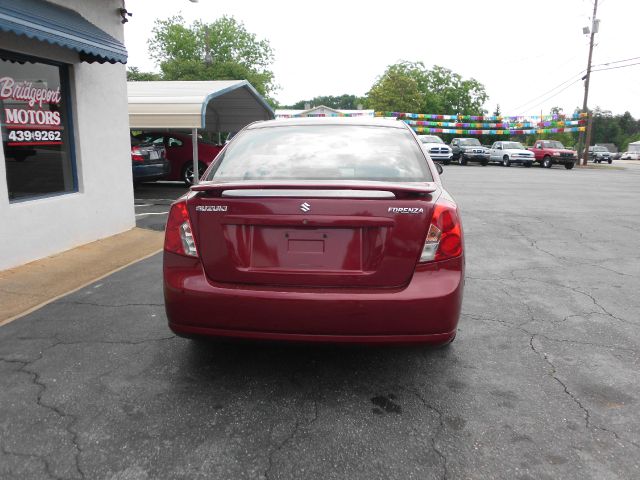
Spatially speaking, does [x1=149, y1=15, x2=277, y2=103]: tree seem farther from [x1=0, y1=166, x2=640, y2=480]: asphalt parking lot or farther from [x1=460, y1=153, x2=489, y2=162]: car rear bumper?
[x1=0, y1=166, x2=640, y2=480]: asphalt parking lot

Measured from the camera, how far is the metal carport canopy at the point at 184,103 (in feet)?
37.1

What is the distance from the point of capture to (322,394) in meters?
3.05

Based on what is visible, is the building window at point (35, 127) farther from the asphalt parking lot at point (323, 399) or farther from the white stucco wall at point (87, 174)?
the asphalt parking lot at point (323, 399)

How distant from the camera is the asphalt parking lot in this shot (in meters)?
2.41

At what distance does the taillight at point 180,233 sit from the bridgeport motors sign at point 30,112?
13.3 feet

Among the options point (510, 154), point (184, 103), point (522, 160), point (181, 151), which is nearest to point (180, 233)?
point (184, 103)

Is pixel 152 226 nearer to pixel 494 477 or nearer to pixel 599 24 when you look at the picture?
pixel 494 477

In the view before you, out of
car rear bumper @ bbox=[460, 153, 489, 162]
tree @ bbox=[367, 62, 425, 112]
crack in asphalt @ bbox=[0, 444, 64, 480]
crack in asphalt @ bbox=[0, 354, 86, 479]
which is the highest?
tree @ bbox=[367, 62, 425, 112]

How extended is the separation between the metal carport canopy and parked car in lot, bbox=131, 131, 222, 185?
4.33ft

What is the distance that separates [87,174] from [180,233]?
491 cm

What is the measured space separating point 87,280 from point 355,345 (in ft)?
12.4

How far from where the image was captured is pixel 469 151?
3316 cm

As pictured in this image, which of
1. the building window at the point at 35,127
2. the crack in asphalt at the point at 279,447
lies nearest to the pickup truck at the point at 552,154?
the building window at the point at 35,127

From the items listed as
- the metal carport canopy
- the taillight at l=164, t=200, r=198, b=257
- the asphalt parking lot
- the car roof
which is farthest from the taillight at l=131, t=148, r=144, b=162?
the taillight at l=164, t=200, r=198, b=257
